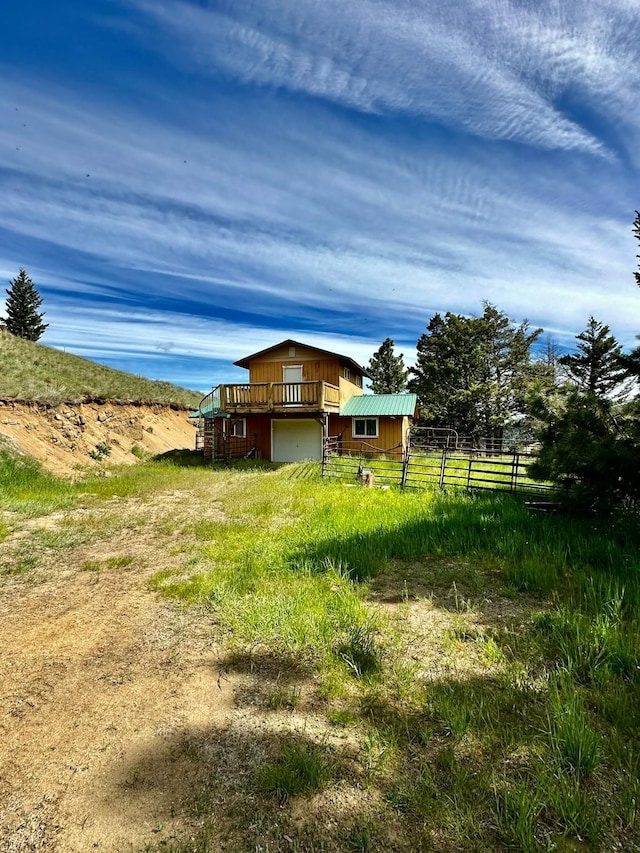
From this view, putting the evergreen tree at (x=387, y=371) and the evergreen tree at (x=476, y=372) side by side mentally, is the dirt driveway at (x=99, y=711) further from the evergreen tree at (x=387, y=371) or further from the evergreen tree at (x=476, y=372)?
the evergreen tree at (x=387, y=371)

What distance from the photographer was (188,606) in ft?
17.0

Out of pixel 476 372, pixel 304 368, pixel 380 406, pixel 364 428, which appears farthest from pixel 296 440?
pixel 476 372

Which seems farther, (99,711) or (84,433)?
(84,433)

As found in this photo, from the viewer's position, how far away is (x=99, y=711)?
325 cm

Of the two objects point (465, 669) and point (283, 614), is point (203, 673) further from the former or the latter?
point (465, 669)

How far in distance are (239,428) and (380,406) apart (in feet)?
27.4

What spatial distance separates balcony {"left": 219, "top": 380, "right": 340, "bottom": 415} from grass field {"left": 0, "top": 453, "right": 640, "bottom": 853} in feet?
36.6

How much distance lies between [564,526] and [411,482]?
6.04 meters

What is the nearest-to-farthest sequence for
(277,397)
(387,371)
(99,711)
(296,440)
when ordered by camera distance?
(99,711) < (277,397) < (296,440) < (387,371)

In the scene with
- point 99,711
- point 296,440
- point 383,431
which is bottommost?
point 99,711

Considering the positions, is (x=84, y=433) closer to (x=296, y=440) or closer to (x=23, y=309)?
(x=296, y=440)

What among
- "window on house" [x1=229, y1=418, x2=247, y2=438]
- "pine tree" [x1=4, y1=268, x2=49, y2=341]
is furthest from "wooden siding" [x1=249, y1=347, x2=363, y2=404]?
"pine tree" [x1=4, y1=268, x2=49, y2=341]

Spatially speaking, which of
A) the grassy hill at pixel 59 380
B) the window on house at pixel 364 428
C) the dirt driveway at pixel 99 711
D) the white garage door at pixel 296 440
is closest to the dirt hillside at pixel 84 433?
the grassy hill at pixel 59 380

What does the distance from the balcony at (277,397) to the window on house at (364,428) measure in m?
2.33
